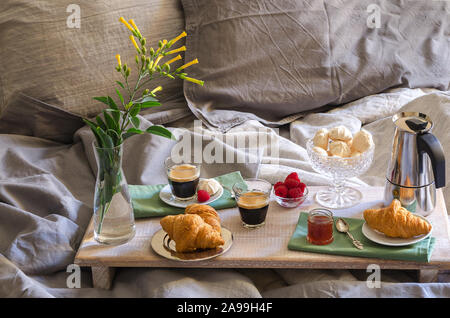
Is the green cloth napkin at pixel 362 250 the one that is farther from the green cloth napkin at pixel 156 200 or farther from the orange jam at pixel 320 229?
the green cloth napkin at pixel 156 200

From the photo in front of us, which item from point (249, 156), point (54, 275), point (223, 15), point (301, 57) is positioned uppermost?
point (223, 15)

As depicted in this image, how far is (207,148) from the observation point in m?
1.55

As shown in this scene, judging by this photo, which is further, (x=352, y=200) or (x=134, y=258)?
(x=352, y=200)

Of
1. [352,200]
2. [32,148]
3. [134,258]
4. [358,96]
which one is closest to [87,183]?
[32,148]

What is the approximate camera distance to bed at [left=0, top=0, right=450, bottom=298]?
1.54 meters

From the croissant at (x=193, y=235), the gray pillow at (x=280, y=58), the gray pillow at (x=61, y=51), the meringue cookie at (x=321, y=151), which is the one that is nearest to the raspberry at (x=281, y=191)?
the meringue cookie at (x=321, y=151)

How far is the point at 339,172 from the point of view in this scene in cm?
126

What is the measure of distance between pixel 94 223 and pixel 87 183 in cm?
40

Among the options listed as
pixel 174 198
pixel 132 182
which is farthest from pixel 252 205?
pixel 132 182

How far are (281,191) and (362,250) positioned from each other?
0.82 ft

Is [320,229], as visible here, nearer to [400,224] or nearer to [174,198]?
[400,224]

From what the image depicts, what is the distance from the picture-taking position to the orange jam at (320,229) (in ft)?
3.67

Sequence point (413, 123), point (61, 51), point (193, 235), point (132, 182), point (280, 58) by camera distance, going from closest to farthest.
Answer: point (193, 235) < point (413, 123) < point (132, 182) < point (61, 51) < point (280, 58)
